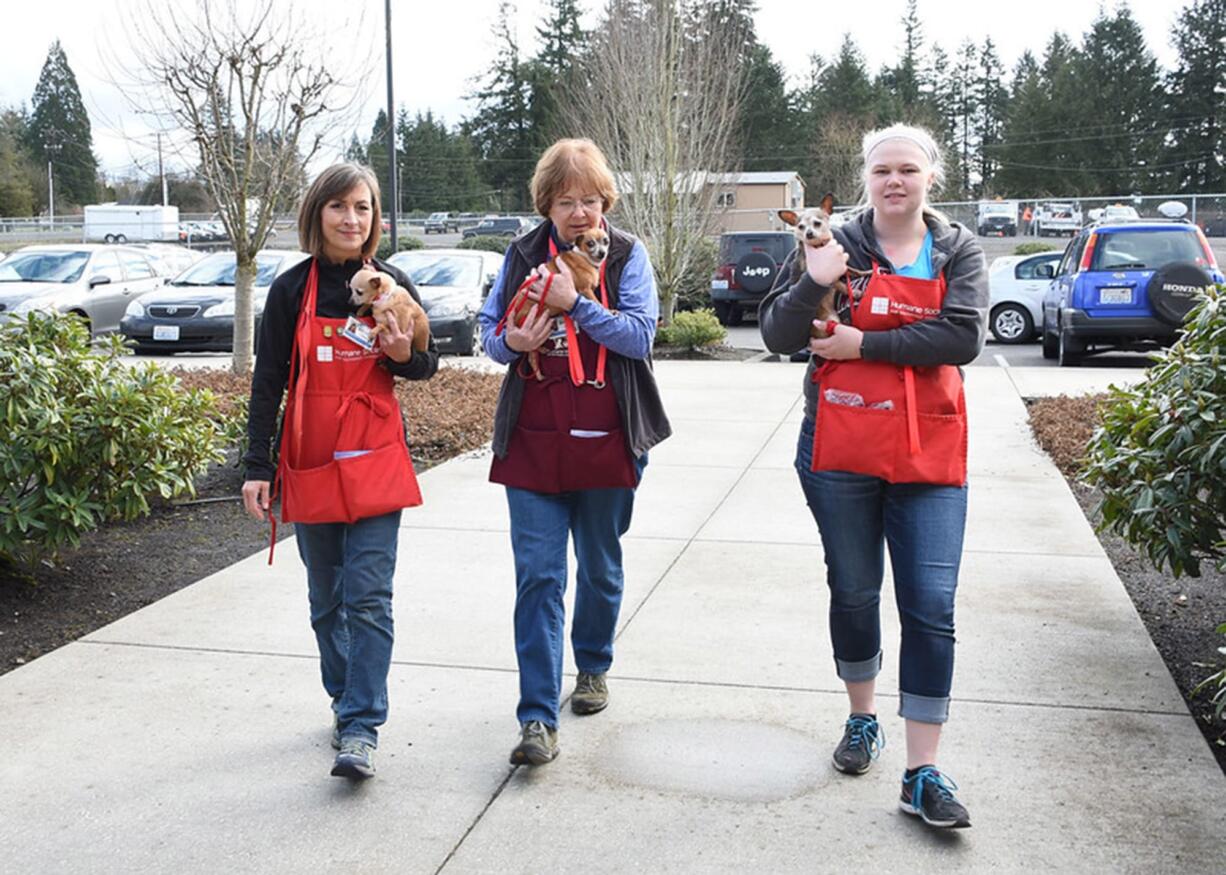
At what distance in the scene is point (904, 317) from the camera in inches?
138

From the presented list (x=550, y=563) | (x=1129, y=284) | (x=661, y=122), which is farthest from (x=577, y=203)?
(x=661, y=122)

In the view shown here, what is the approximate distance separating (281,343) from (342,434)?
338mm

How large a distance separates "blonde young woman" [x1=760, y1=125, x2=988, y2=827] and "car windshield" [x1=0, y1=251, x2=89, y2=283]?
1683 centimetres

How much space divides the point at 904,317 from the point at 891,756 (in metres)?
1.35

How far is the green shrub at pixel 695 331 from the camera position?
696 inches

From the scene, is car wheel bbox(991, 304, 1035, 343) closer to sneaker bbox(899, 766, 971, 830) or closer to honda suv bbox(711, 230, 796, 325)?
honda suv bbox(711, 230, 796, 325)

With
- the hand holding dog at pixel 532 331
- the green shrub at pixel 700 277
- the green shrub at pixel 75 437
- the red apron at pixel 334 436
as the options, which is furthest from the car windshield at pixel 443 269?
the hand holding dog at pixel 532 331

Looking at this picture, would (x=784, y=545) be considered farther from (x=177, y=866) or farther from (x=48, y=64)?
(x=48, y=64)

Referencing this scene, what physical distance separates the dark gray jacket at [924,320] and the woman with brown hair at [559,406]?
1.60 feet

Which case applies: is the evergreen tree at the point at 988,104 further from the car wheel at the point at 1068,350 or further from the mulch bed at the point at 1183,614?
the mulch bed at the point at 1183,614

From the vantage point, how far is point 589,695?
431 centimetres

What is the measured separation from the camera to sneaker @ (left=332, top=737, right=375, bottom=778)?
3654mm

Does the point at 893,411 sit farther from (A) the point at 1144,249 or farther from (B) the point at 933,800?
(A) the point at 1144,249

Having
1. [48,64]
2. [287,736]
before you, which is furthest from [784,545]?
[48,64]
